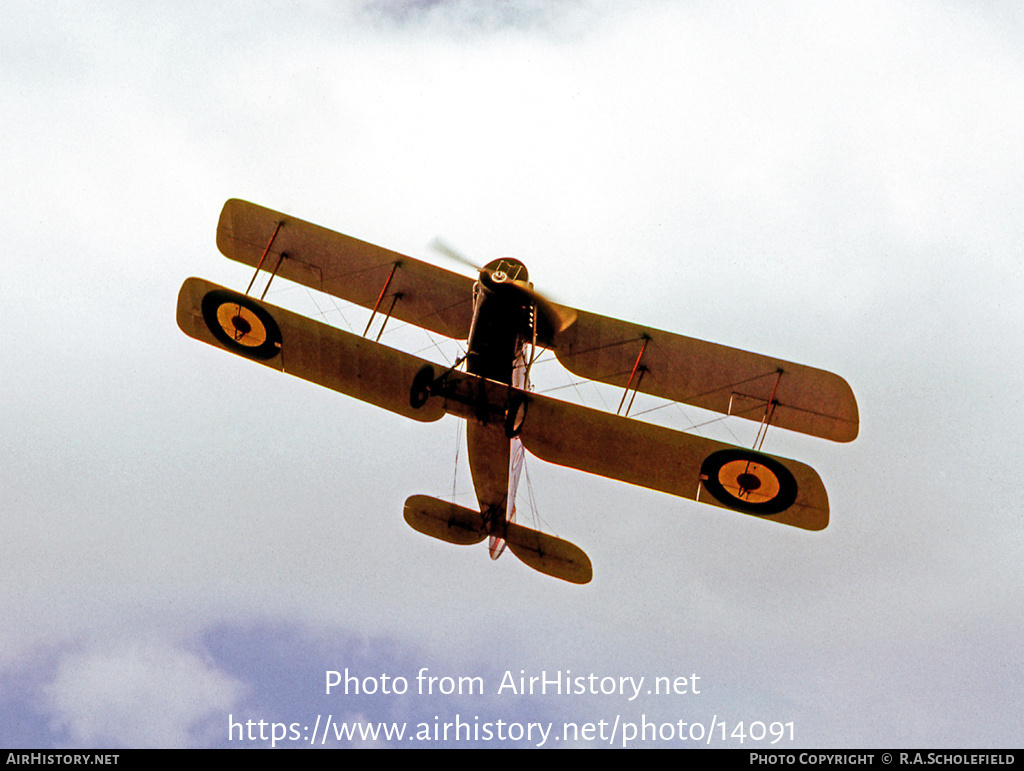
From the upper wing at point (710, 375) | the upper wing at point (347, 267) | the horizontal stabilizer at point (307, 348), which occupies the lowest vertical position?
the horizontal stabilizer at point (307, 348)

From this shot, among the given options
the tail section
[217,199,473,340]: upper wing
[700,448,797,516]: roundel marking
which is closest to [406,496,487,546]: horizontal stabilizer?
the tail section

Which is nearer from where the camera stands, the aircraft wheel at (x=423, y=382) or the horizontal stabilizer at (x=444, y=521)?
the aircraft wheel at (x=423, y=382)

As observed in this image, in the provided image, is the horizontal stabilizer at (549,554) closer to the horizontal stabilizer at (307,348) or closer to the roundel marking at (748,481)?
the roundel marking at (748,481)

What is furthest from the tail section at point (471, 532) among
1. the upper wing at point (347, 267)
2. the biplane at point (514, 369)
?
the upper wing at point (347, 267)

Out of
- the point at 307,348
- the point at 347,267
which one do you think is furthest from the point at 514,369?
the point at 347,267

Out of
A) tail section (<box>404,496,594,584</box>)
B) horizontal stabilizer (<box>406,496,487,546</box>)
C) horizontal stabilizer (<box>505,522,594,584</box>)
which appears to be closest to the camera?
Answer: horizontal stabilizer (<box>505,522,594,584</box>)

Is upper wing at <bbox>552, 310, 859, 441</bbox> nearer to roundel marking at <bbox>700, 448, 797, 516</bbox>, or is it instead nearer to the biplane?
the biplane
